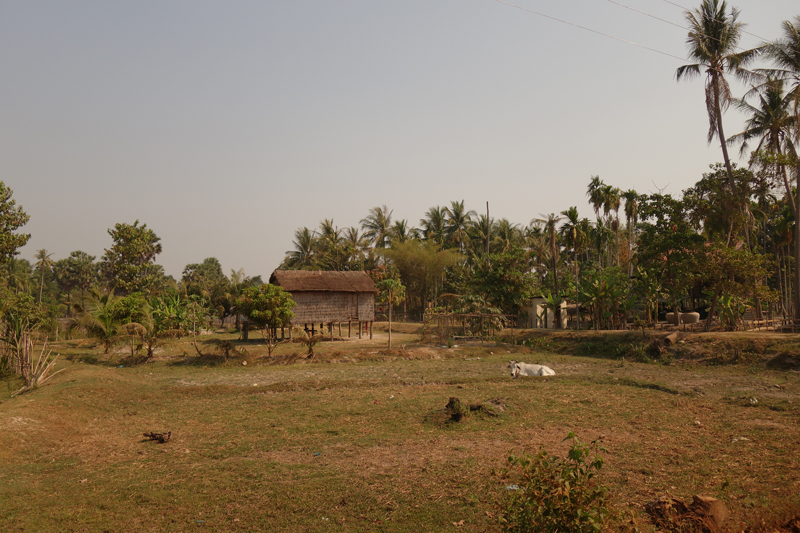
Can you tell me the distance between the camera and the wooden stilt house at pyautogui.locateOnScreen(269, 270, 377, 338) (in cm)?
2936

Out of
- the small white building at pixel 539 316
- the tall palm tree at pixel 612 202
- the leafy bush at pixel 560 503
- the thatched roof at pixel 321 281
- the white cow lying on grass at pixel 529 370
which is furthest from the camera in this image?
the tall palm tree at pixel 612 202

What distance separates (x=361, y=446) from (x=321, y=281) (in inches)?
871

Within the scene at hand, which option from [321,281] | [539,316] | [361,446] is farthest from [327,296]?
[361,446]

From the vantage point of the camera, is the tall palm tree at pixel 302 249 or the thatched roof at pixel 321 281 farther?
the tall palm tree at pixel 302 249

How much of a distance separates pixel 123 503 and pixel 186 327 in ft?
85.1

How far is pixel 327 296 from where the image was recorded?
30125mm

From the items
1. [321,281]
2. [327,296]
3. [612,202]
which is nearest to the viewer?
[327,296]

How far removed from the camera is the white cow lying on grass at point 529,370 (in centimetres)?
1633

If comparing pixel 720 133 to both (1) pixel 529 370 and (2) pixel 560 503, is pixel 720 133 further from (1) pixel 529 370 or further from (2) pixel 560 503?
(2) pixel 560 503

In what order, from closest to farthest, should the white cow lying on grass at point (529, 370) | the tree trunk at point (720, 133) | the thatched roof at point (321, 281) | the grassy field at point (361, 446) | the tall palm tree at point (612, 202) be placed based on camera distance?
the grassy field at point (361, 446), the white cow lying on grass at point (529, 370), the tree trunk at point (720, 133), the thatched roof at point (321, 281), the tall palm tree at point (612, 202)

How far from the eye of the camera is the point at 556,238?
3659cm

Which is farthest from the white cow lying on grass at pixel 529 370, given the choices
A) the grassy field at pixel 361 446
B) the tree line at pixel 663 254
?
the tree line at pixel 663 254

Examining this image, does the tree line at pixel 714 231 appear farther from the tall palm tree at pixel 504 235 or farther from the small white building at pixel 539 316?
the tall palm tree at pixel 504 235

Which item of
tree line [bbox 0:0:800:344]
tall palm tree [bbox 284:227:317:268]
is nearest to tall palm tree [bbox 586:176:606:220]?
tree line [bbox 0:0:800:344]
